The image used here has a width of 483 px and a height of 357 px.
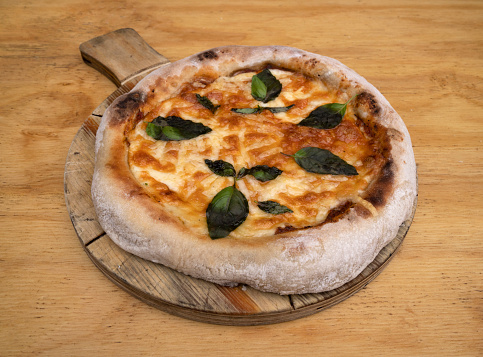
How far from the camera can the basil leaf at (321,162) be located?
281 cm

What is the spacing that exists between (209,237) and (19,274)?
117 cm

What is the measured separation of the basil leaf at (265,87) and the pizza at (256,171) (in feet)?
0.03

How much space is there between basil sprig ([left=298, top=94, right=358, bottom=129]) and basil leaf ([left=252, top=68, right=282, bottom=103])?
1.12ft

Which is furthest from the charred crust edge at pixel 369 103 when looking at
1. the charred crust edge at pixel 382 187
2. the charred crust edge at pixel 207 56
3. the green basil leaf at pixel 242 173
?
the charred crust edge at pixel 207 56

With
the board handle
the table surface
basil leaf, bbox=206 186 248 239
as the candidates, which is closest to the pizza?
basil leaf, bbox=206 186 248 239

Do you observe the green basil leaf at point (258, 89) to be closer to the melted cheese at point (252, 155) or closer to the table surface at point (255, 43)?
the melted cheese at point (252, 155)

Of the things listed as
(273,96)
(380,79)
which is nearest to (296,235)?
(273,96)

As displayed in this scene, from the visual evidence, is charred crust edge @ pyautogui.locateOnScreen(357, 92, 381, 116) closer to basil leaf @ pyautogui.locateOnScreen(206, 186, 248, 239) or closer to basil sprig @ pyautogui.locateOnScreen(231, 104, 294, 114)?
basil sprig @ pyautogui.locateOnScreen(231, 104, 294, 114)

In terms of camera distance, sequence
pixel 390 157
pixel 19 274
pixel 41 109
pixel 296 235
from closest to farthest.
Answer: pixel 296 235 < pixel 19 274 < pixel 390 157 < pixel 41 109

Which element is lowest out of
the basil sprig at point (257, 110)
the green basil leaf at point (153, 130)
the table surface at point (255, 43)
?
the table surface at point (255, 43)

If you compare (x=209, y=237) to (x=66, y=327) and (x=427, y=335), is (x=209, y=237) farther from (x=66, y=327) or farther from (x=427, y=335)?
(x=427, y=335)

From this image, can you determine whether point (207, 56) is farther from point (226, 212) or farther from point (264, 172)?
point (226, 212)

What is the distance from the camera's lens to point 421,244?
296cm

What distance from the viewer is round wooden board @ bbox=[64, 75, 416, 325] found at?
7.95 ft
